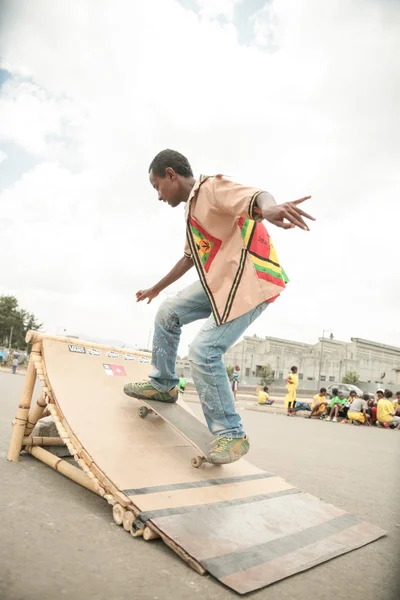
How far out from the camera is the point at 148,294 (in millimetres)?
3232

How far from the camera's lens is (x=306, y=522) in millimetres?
1935

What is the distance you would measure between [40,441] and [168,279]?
1457 millimetres

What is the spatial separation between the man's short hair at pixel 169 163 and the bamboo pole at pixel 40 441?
1.89 meters

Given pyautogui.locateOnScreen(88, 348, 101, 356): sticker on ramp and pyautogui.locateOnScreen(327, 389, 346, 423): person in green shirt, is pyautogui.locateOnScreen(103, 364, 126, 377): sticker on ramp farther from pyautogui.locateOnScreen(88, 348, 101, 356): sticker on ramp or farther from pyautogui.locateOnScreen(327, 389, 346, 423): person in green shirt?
pyautogui.locateOnScreen(327, 389, 346, 423): person in green shirt

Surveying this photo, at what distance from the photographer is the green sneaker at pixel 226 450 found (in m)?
2.17

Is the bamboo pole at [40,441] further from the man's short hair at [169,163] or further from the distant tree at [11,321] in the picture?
the distant tree at [11,321]

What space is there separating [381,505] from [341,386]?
28.5 m

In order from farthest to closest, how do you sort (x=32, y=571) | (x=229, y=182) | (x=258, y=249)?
1. (x=258, y=249)
2. (x=229, y=182)
3. (x=32, y=571)

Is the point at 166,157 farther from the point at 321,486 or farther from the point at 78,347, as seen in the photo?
the point at 321,486

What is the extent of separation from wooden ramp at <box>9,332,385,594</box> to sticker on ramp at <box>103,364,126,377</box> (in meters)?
0.07

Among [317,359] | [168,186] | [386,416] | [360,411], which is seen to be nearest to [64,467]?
[168,186]

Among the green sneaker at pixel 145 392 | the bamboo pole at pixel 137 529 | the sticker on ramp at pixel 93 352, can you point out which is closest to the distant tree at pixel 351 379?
the sticker on ramp at pixel 93 352

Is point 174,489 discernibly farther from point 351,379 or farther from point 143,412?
point 351,379

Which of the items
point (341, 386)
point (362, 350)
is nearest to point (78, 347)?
point (341, 386)
